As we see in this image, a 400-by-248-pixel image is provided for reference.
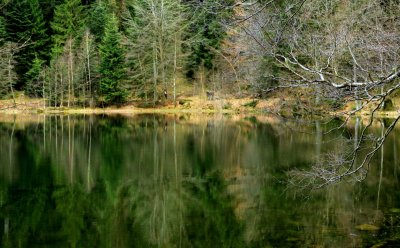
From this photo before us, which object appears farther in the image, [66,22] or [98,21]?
[98,21]

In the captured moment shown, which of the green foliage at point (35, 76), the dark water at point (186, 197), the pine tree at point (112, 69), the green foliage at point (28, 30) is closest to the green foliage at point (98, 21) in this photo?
the green foliage at point (28, 30)

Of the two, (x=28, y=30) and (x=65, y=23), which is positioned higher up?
(x=65, y=23)

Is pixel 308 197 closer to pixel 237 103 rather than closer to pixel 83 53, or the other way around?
pixel 237 103

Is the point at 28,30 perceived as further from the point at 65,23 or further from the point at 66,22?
the point at 66,22

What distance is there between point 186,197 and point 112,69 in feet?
108

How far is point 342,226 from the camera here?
970 centimetres

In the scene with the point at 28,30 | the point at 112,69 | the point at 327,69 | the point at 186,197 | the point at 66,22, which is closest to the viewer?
the point at 327,69

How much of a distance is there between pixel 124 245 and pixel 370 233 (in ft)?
15.2

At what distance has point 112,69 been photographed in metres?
44.2

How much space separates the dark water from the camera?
30.6ft

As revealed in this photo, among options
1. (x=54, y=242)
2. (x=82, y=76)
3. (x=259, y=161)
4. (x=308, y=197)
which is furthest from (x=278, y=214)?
(x=82, y=76)

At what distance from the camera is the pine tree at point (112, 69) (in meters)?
43.7

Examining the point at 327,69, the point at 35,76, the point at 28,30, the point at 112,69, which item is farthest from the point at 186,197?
the point at 28,30

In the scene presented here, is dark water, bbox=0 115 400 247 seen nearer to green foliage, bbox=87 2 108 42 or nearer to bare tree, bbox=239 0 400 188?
bare tree, bbox=239 0 400 188
